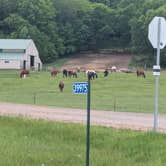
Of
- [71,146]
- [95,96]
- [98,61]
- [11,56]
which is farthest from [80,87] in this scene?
[98,61]

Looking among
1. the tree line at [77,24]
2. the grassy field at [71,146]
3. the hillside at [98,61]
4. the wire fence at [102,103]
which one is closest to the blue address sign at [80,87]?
the grassy field at [71,146]

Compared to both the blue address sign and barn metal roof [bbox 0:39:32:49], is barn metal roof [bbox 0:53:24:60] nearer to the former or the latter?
barn metal roof [bbox 0:39:32:49]

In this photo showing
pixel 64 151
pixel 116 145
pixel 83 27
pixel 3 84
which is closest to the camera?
pixel 64 151

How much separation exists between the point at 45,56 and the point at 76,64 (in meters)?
7.46

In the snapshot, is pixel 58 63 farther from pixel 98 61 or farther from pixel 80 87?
pixel 80 87

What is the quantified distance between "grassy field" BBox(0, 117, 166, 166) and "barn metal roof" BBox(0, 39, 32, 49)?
99339 mm

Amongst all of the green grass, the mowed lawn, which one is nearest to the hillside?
the green grass

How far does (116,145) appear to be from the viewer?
12969 mm

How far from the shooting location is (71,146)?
12.8 m

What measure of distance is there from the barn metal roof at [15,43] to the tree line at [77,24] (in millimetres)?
8783

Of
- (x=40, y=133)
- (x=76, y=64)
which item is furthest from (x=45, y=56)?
(x=40, y=133)

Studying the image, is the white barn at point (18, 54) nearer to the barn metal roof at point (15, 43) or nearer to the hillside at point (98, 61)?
the barn metal roof at point (15, 43)

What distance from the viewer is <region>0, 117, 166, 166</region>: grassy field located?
434 inches

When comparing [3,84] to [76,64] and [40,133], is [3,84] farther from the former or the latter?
[76,64]
